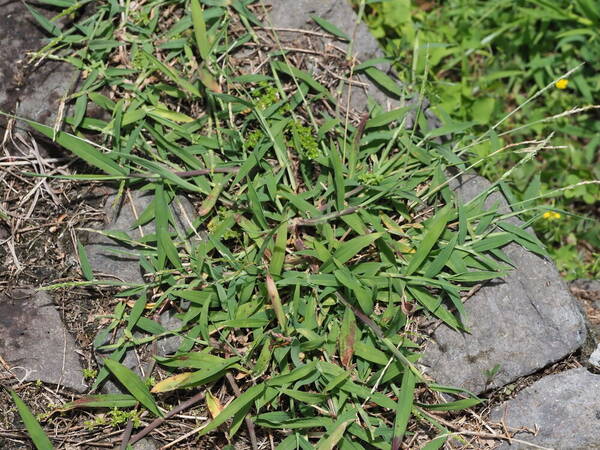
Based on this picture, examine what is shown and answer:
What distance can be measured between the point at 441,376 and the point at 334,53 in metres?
1.74

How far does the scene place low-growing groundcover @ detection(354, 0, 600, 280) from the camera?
3.64 m

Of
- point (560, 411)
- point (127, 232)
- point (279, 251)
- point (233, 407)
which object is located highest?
point (127, 232)

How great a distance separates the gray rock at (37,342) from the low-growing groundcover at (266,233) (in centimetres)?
15

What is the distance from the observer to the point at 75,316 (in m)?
2.81

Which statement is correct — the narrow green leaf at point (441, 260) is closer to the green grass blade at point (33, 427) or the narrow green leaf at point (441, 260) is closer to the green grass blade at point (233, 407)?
the green grass blade at point (233, 407)

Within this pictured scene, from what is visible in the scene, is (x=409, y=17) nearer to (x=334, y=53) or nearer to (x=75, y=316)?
(x=334, y=53)

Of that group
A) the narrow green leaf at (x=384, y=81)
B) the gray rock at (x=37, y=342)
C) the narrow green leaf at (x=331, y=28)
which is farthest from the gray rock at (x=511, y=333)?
the gray rock at (x=37, y=342)

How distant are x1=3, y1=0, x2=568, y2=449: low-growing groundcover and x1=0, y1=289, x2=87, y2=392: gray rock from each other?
149mm

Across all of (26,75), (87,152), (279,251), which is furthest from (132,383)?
(26,75)

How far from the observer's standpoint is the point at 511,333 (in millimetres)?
2838

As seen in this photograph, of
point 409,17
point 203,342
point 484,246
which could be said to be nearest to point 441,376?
point 484,246

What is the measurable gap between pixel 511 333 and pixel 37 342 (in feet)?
6.98

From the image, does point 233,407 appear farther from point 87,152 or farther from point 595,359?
point 595,359

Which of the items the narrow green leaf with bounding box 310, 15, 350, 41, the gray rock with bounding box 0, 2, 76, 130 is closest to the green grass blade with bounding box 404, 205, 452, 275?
the narrow green leaf with bounding box 310, 15, 350, 41
